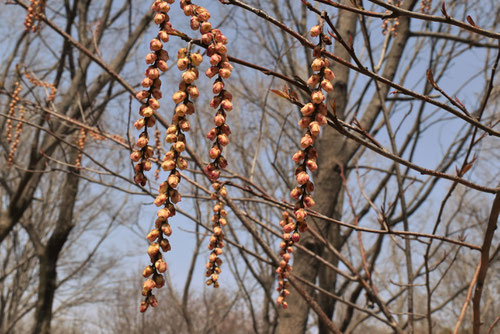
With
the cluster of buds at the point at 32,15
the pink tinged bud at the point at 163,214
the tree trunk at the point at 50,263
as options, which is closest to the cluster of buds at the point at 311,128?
the pink tinged bud at the point at 163,214

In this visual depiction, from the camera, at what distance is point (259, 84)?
26.8 feet

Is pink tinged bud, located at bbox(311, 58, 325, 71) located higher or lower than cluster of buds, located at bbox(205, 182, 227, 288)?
higher

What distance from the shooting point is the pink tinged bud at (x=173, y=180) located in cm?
81

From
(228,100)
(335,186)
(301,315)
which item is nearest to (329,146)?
(335,186)

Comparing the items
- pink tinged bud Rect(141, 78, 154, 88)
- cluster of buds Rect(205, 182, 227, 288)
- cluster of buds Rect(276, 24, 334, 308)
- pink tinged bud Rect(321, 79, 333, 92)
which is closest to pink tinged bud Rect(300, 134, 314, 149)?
cluster of buds Rect(276, 24, 334, 308)

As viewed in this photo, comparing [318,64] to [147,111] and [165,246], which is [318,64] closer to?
[147,111]

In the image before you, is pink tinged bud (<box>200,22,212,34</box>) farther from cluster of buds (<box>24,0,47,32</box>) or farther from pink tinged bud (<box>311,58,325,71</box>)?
cluster of buds (<box>24,0,47,32</box>)

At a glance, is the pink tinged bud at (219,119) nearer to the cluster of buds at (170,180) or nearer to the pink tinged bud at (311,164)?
the cluster of buds at (170,180)

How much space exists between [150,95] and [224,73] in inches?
6.3

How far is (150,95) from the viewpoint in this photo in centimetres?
87

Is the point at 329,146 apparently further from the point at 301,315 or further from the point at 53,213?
the point at 53,213

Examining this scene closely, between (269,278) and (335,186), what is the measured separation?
500 cm

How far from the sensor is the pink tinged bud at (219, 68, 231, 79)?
2.73 ft

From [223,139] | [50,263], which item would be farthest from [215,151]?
[50,263]
